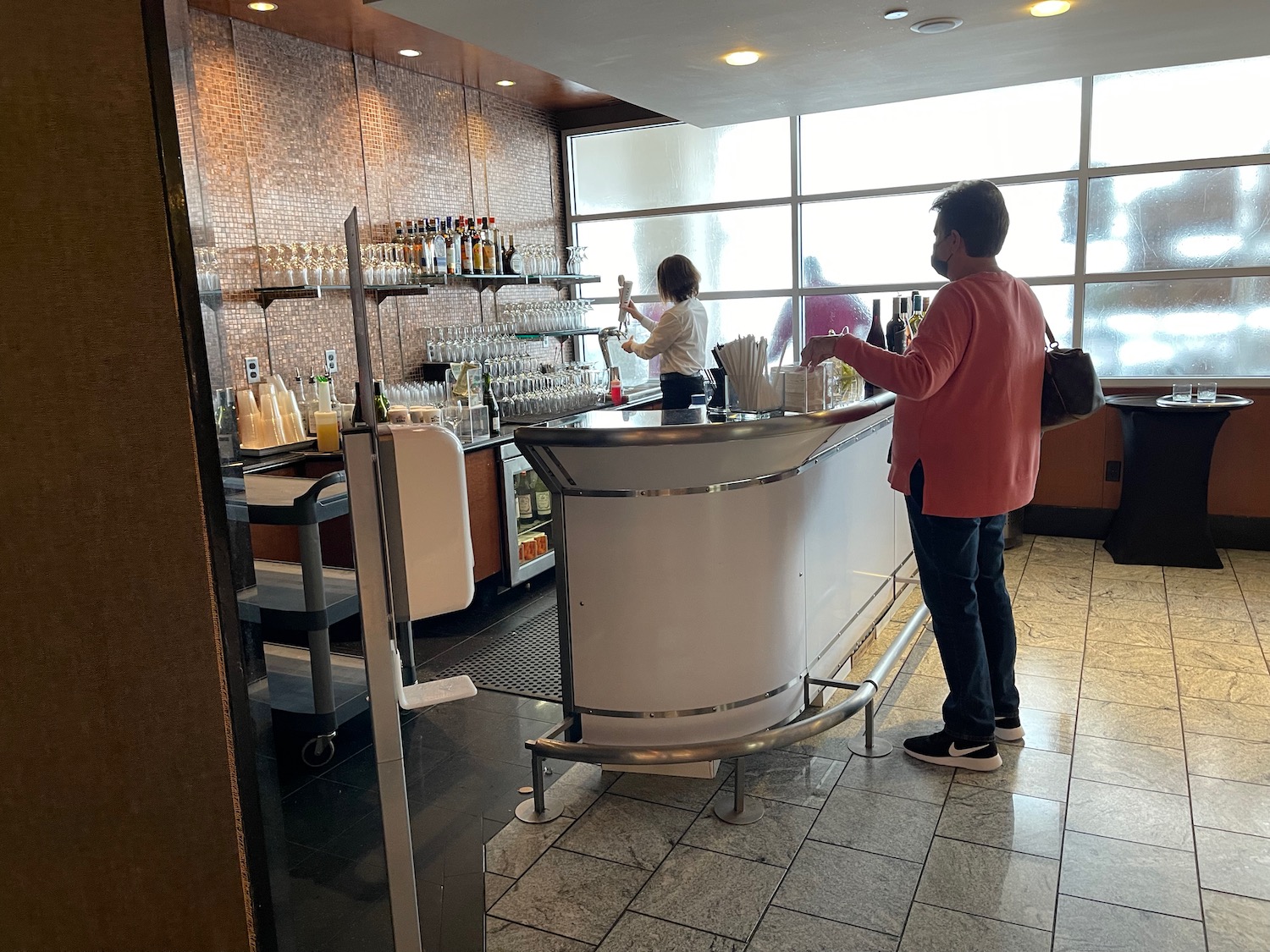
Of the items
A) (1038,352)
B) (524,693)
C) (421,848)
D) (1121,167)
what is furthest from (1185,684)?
(1121,167)

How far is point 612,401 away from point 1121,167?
139 inches

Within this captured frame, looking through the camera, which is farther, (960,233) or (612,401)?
(612,401)

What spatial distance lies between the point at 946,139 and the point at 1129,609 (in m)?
3.38

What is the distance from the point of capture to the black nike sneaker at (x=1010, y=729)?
10.2ft

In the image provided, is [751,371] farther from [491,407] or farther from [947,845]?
[491,407]

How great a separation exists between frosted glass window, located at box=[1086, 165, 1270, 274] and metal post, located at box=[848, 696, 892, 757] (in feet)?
13.3

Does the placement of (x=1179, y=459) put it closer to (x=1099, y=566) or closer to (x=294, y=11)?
(x=1099, y=566)

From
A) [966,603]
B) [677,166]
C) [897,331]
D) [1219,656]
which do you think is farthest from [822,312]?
[966,603]

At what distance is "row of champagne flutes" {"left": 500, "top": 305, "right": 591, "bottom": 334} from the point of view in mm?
6449

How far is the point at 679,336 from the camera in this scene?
18.0ft

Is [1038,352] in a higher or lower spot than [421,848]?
higher

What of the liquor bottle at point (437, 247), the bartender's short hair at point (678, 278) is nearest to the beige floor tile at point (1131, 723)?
the bartender's short hair at point (678, 278)

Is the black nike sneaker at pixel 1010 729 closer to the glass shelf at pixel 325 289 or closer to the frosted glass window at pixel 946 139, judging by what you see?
the glass shelf at pixel 325 289

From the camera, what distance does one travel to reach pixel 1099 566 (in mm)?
5203
